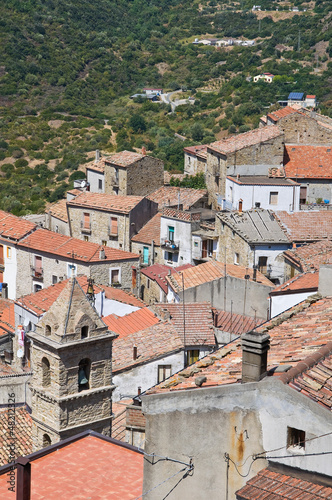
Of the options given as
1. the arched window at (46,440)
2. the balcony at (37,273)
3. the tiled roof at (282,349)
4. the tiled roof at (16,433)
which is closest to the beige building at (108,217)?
the balcony at (37,273)

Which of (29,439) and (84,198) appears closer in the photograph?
(29,439)

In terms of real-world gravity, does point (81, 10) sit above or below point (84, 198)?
above

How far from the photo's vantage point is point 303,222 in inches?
1694

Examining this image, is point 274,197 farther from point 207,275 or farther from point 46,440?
point 46,440

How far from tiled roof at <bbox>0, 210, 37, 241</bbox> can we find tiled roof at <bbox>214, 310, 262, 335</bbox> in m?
19.7

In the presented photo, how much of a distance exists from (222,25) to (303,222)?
332 ft

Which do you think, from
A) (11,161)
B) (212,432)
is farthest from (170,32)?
(212,432)

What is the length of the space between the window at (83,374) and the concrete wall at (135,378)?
4.58 m

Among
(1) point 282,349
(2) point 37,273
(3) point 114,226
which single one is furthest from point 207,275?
(1) point 282,349

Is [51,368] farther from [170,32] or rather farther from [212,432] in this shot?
[170,32]

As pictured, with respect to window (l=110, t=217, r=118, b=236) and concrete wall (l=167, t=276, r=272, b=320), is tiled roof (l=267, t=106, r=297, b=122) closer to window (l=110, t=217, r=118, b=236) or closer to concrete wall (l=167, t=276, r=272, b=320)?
window (l=110, t=217, r=118, b=236)

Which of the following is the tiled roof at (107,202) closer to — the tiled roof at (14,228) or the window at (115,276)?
the tiled roof at (14,228)

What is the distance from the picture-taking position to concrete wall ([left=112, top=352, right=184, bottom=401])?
1083 inches

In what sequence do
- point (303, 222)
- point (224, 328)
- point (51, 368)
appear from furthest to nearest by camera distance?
point (303, 222)
point (224, 328)
point (51, 368)
